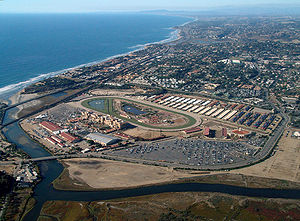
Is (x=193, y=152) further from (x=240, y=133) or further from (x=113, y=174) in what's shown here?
(x=113, y=174)

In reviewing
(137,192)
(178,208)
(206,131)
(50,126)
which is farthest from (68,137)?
(178,208)

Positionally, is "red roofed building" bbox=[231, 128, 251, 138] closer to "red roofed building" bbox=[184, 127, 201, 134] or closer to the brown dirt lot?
"red roofed building" bbox=[184, 127, 201, 134]

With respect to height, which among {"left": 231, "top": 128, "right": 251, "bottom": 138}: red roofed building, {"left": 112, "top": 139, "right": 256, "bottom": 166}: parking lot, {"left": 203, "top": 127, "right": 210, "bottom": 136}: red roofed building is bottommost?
{"left": 112, "top": 139, "right": 256, "bottom": 166}: parking lot

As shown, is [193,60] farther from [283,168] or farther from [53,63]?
[283,168]

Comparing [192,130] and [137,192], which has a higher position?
[192,130]

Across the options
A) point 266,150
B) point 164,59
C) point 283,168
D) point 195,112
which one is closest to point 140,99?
point 195,112

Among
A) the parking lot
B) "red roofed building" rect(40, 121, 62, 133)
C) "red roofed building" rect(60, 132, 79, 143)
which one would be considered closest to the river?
the parking lot
